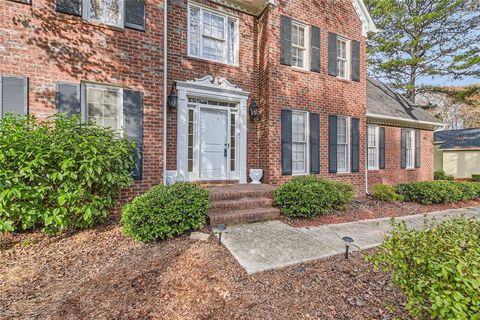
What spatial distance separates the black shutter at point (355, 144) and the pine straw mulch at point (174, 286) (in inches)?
207

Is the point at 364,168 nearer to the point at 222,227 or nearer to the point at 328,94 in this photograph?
the point at 328,94

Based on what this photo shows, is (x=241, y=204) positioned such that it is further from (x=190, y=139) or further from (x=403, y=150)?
(x=403, y=150)

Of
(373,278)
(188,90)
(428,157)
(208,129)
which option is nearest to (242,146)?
(208,129)

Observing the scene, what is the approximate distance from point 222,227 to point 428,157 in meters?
11.9

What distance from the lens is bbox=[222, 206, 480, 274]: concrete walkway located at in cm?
351

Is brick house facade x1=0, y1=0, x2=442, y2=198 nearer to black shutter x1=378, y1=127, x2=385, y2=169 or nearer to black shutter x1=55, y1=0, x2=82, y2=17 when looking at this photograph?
black shutter x1=55, y1=0, x2=82, y2=17

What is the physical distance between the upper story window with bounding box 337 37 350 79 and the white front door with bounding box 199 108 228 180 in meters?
4.54

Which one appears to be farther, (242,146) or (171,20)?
(242,146)

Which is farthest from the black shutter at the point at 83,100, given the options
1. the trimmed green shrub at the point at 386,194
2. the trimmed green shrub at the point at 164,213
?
the trimmed green shrub at the point at 386,194

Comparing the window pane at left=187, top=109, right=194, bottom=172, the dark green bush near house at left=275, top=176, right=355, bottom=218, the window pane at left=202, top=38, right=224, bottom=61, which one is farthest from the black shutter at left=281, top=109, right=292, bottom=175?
the window pane at left=187, top=109, right=194, bottom=172

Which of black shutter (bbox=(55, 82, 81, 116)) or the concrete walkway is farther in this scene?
black shutter (bbox=(55, 82, 81, 116))

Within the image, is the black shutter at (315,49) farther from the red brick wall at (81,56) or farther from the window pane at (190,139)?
the red brick wall at (81,56)

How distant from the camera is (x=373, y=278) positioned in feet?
10.3

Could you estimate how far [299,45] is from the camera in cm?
768
